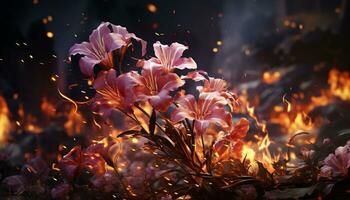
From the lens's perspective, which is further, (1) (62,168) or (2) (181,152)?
(1) (62,168)

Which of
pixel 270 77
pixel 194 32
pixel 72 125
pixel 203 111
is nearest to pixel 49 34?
pixel 72 125

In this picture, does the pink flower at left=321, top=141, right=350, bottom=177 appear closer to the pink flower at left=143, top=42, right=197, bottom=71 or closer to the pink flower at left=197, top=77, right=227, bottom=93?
the pink flower at left=197, top=77, right=227, bottom=93

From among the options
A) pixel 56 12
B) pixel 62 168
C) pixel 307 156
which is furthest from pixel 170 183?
pixel 56 12

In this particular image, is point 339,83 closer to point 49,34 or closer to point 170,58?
point 49,34

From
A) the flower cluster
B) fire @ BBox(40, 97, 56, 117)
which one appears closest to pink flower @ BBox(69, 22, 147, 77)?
the flower cluster

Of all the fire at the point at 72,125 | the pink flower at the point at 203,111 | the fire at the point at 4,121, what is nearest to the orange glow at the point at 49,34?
the fire at the point at 72,125

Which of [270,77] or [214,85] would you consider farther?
[270,77]

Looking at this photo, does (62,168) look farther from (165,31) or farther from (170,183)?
(165,31)
